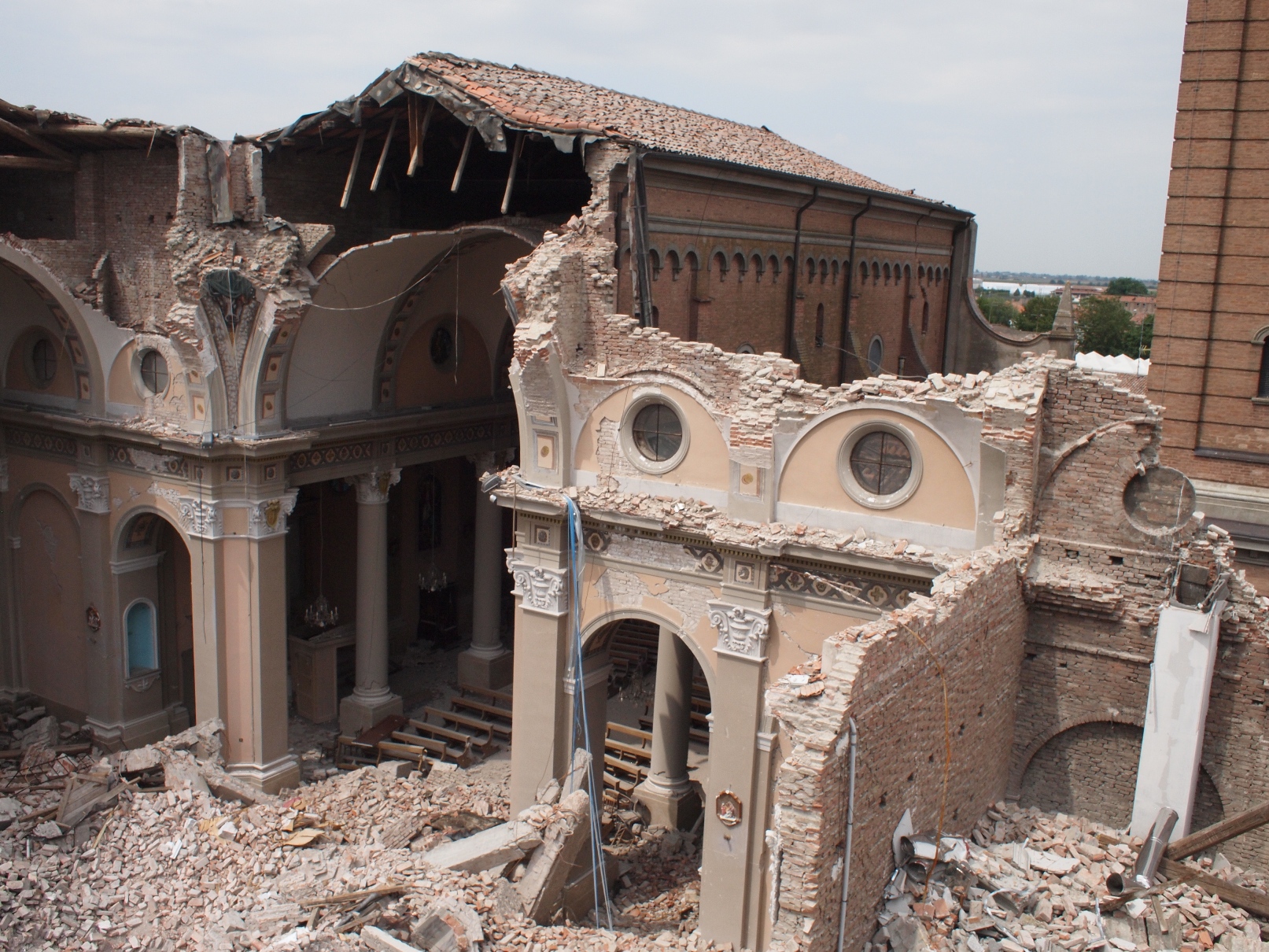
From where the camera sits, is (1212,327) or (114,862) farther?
(1212,327)

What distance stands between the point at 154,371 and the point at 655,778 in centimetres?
1159

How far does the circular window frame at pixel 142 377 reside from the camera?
67.0 ft

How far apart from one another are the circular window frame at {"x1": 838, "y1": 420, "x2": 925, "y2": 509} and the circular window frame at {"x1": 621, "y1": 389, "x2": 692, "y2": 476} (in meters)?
2.29

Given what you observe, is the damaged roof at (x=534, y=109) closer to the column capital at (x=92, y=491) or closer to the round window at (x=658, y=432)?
the round window at (x=658, y=432)

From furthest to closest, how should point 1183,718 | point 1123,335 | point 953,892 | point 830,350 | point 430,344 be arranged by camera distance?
point 1123,335 < point 830,350 < point 430,344 < point 1183,718 < point 953,892

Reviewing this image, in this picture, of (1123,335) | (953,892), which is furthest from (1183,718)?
→ (1123,335)

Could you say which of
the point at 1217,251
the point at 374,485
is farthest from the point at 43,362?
the point at 1217,251

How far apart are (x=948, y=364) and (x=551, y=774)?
928 inches

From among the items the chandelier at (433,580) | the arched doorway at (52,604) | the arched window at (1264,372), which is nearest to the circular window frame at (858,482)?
the arched window at (1264,372)

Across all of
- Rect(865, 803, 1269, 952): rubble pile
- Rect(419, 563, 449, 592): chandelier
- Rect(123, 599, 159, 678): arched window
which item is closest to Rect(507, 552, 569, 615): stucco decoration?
Rect(865, 803, 1269, 952): rubble pile

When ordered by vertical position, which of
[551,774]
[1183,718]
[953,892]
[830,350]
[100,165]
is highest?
[100,165]

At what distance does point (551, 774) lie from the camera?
17469 millimetres

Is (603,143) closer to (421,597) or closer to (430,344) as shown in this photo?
(430,344)

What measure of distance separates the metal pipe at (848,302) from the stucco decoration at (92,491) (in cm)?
1645
